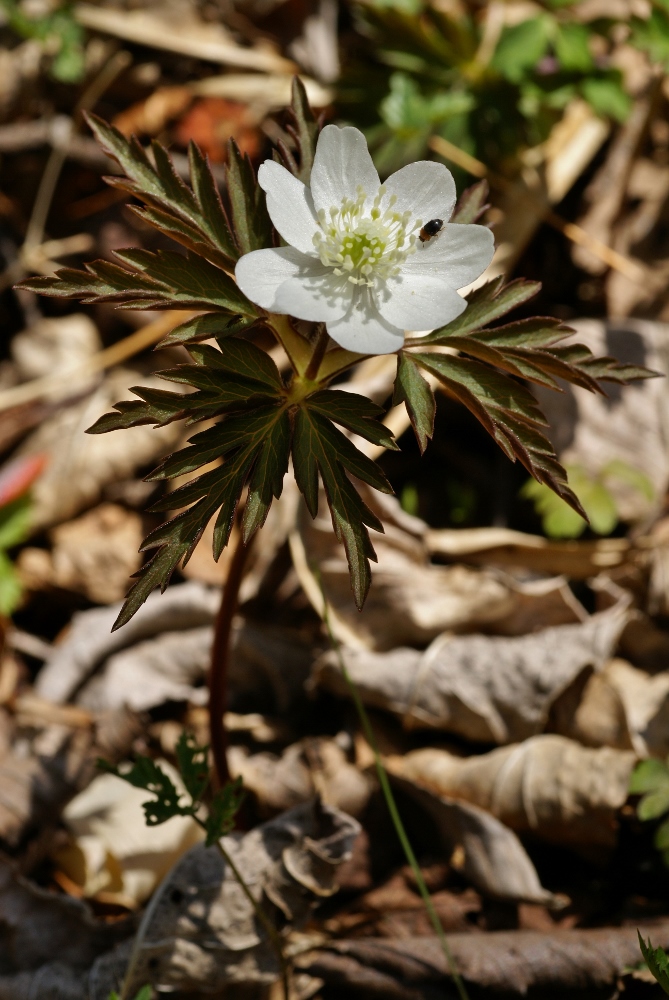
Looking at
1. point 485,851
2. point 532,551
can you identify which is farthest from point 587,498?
point 485,851

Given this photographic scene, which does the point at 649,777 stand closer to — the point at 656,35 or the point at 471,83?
the point at 656,35

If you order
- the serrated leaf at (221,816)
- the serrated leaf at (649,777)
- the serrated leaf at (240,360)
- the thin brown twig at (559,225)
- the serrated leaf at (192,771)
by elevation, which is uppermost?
the serrated leaf at (240,360)

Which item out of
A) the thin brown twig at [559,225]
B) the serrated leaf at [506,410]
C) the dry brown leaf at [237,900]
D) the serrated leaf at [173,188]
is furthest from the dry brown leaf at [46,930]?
the thin brown twig at [559,225]

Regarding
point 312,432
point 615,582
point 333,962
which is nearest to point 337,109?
point 615,582

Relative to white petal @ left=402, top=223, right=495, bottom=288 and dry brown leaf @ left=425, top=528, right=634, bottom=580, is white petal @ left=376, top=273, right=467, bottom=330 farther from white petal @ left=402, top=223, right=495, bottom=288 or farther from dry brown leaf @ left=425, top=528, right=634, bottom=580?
dry brown leaf @ left=425, top=528, right=634, bottom=580

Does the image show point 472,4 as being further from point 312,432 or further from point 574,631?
point 312,432

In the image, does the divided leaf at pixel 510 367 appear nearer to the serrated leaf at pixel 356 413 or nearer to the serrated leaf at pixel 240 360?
the serrated leaf at pixel 356 413
